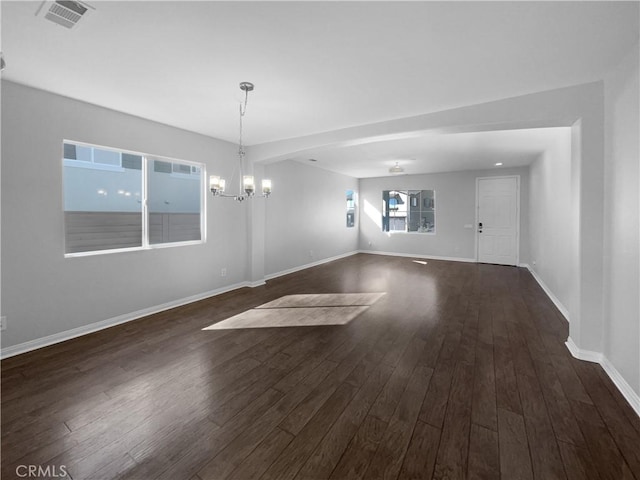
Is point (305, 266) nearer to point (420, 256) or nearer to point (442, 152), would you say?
point (420, 256)

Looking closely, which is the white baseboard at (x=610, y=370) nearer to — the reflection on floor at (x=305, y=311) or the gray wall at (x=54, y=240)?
the reflection on floor at (x=305, y=311)

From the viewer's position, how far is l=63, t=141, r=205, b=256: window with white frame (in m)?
3.19

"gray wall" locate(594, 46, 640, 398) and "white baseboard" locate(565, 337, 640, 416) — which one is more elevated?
"gray wall" locate(594, 46, 640, 398)

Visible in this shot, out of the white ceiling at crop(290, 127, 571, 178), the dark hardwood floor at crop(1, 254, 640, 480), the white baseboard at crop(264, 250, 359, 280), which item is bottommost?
the dark hardwood floor at crop(1, 254, 640, 480)

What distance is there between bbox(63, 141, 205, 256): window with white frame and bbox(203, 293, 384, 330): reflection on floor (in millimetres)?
1660

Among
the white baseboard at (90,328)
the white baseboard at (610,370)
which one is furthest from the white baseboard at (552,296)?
the white baseboard at (90,328)

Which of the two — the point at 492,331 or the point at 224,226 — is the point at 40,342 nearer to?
the point at 224,226

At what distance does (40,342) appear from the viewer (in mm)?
2877

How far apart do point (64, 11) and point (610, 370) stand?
4929 mm

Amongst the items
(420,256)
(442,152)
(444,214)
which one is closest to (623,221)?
(442,152)

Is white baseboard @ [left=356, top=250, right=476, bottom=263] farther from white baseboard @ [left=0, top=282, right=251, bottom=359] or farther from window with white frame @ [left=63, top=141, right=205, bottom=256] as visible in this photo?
window with white frame @ [left=63, top=141, right=205, bottom=256]

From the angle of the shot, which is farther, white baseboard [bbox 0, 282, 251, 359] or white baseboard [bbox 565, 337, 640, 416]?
white baseboard [bbox 0, 282, 251, 359]

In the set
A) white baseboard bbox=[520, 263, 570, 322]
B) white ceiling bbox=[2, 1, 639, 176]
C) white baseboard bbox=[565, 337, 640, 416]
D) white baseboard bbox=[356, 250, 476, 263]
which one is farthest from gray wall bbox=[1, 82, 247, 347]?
Answer: white baseboard bbox=[356, 250, 476, 263]

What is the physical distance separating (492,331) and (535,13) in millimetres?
3039
